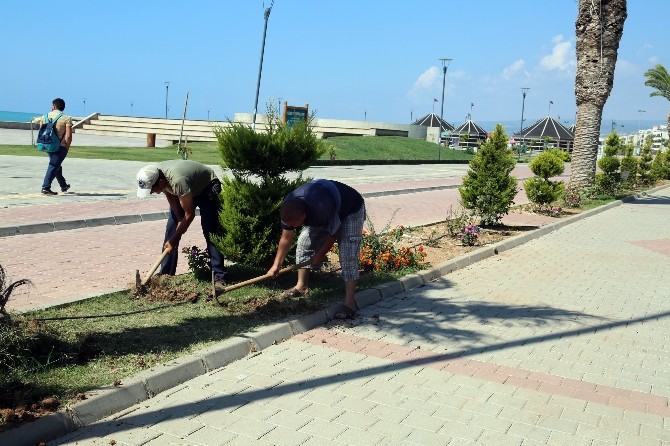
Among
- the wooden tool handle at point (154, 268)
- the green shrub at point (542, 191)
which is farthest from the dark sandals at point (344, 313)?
the green shrub at point (542, 191)

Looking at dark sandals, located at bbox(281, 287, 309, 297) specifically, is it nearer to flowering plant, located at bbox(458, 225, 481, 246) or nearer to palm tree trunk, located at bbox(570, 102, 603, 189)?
flowering plant, located at bbox(458, 225, 481, 246)

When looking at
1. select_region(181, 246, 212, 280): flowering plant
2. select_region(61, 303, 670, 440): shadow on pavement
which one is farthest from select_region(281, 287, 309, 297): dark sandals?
select_region(61, 303, 670, 440): shadow on pavement

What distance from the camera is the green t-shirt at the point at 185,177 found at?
674 centimetres

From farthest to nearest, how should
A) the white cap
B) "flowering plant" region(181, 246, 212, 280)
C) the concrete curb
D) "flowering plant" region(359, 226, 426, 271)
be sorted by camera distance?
"flowering plant" region(359, 226, 426, 271)
"flowering plant" region(181, 246, 212, 280)
the white cap
the concrete curb

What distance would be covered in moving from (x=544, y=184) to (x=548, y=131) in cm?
5380

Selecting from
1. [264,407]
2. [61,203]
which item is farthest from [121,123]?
[264,407]

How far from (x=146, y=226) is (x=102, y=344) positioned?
695 cm

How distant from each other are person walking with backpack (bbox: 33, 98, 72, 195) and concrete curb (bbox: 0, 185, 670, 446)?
8.73 metres

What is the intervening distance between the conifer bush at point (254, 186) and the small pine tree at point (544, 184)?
10869 millimetres

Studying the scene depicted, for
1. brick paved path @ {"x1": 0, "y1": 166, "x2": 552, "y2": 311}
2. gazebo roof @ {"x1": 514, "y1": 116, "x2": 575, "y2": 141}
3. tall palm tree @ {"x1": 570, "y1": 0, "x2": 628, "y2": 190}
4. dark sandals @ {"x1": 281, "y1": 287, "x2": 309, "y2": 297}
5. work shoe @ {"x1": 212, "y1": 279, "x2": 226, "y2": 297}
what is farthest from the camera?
gazebo roof @ {"x1": 514, "y1": 116, "x2": 575, "y2": 141}

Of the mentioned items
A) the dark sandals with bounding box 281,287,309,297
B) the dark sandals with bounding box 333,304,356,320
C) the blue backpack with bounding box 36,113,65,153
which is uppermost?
the blue backpack with bounding box 36,113,65,153

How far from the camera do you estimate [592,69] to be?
68.3ft

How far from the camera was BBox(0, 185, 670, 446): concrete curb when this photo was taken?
3.95 meters

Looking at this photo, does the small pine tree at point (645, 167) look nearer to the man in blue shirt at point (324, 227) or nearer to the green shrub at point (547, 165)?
the green shrub at point (547, 165)
